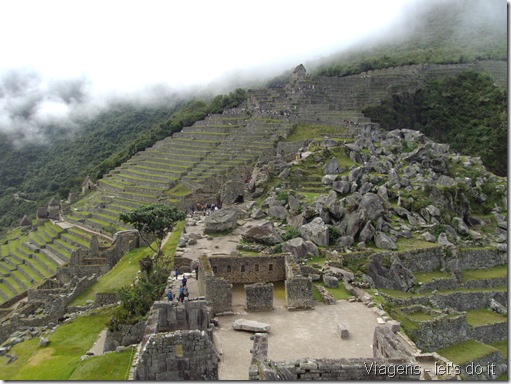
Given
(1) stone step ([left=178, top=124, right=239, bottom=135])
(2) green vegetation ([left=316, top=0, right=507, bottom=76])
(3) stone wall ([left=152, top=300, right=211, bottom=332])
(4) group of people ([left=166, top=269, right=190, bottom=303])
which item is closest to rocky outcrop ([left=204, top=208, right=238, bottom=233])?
(4) group of people ([left=166, top=269, right=190, bottom=303])

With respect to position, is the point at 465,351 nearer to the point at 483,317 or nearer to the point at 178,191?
the point at 483,317

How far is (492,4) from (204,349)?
96.6 meters

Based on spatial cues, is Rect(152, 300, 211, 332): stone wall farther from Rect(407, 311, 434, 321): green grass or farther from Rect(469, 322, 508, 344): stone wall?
Rect(469, 322, 508, 344): stone wall

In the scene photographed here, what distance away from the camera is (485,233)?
2694cm

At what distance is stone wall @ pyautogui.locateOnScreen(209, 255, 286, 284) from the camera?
16.6 meters

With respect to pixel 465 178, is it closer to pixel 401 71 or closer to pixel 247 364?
pixel 247 364

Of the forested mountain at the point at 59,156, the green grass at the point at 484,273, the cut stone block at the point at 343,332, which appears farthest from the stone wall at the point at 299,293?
the forested mountain at the point at 59,156

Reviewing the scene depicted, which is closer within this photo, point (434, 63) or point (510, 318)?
point (510, 318)

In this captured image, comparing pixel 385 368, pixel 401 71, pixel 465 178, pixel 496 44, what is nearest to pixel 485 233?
pixel 465 178

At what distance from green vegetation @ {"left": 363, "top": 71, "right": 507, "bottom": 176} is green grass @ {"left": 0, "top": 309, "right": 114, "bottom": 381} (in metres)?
35.2

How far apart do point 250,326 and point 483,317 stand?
11.8 m

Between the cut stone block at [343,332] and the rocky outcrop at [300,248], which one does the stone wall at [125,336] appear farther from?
the rocky outcrop at [300,248]

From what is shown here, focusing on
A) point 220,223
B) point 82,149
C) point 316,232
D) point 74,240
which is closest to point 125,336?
point 220,223

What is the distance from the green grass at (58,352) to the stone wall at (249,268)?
4.71m
